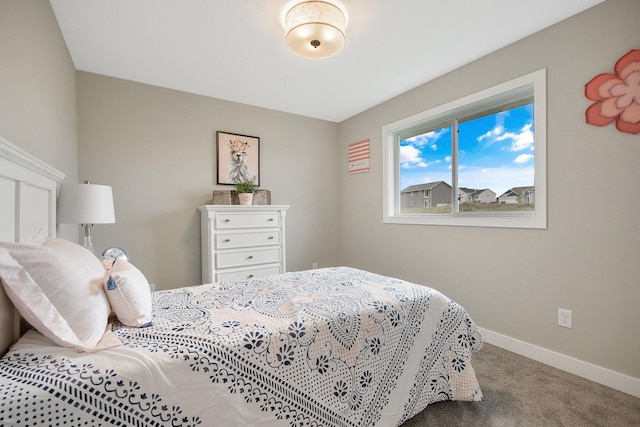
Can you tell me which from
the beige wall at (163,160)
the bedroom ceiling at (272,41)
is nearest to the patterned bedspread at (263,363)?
the beige wall at (163,160)

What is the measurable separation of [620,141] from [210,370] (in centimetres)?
259

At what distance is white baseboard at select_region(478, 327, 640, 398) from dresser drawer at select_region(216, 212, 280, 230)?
7.63 ft

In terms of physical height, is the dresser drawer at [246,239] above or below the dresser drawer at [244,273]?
above

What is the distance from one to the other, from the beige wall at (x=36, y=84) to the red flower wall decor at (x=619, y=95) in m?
3.22

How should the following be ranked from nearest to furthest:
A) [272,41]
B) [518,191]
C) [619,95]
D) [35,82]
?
[35,82] → [619,95] → [272,41] → [518,191]

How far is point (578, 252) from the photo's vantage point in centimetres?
198

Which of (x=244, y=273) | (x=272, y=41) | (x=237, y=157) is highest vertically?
(x=272, y=41)

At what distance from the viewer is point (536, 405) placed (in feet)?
5.41

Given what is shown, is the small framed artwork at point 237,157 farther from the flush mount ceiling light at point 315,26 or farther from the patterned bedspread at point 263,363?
the patterned bedspread at point 263,363

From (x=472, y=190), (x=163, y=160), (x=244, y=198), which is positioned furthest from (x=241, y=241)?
(x=472, y=190)

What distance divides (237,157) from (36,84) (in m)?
1.94

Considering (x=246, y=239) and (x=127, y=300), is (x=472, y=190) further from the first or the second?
(x=127, y=300)

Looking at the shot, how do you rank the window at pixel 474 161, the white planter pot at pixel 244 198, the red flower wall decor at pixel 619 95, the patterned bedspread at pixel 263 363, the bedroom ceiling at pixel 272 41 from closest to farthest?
the patterned bedspread at pixel 263 363, the red flower wall decor at pixel 619 95, the bedroom ceiling at pixel 272 41, the window at pixel 474 161, the white planter pot at pixel 244 198

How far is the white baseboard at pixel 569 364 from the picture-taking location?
1760mm
